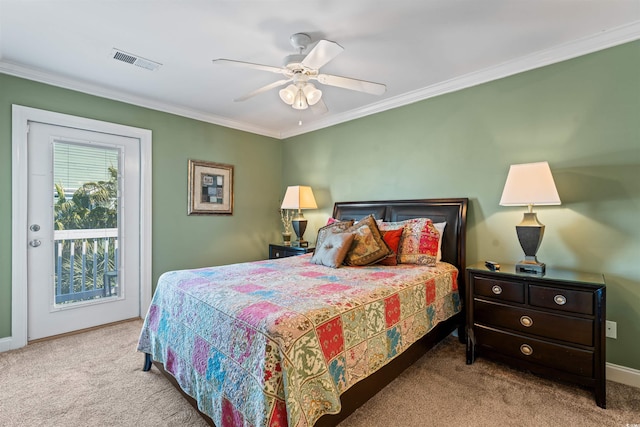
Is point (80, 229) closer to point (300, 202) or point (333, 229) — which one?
point (300, 202)

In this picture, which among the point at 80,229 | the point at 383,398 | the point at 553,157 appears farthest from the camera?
the point at 80,229

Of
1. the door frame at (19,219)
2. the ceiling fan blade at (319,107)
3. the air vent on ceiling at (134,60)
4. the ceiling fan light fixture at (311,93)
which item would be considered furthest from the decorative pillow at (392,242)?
the door frame at (19,219)

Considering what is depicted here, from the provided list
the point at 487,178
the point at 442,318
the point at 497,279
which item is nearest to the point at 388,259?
the point at 442,318

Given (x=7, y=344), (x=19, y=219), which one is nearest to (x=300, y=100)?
(x=19, y=219)

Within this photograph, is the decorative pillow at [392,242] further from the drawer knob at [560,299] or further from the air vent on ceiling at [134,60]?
the air vent on ceiling at [134,60]

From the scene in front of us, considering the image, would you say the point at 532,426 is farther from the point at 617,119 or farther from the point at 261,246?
the point at 261,246

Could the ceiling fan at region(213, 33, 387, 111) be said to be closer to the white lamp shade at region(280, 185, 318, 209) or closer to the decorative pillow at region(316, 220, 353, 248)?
the decorative pillow at region(316, 220, 353, 248)

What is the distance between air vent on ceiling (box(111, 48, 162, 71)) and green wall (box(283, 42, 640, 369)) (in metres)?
2.40

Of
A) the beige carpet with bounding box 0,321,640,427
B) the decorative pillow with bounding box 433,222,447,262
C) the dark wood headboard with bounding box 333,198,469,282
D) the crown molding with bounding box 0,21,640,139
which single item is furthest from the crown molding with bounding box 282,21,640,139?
the beige carpet with bounding box 0,321,640,427

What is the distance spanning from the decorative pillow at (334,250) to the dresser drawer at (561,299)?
137cm

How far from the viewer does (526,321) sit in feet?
6.94

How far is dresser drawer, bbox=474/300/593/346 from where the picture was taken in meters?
1.91

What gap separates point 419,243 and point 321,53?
179cm

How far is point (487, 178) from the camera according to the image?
2.81 meters
